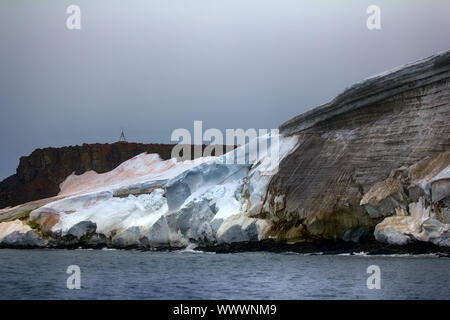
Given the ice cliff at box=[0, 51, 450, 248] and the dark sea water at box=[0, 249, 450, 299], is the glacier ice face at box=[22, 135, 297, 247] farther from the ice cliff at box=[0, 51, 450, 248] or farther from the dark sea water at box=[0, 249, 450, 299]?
the dark sea water at box=[0, 249, 450, 299]

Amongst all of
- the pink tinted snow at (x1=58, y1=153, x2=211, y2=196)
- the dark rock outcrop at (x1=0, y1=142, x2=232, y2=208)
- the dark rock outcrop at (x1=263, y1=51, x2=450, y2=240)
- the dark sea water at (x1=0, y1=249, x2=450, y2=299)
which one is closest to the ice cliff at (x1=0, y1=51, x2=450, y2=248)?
the dark rock outcrop at (x1=263, y1=51, x2=450, y2=240)

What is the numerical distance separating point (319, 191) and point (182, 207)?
1020 cm

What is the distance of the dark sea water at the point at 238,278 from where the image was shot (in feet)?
68.4

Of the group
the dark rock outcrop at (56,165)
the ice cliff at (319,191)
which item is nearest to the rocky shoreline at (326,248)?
the ice cliff at (319,191)

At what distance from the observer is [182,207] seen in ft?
146

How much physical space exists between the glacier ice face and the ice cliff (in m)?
0.08

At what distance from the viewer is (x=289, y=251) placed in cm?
3741

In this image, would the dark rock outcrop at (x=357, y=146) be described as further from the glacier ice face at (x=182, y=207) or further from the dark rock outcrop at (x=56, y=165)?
the dark rock outcrop at (x=56, y=165)

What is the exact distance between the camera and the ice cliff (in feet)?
109

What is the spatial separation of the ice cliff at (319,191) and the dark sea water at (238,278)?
3.28m

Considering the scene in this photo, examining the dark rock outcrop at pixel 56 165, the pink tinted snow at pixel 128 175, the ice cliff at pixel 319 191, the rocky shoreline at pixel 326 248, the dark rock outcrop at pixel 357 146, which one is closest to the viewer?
the rocky shoreline at pixel 326 248
